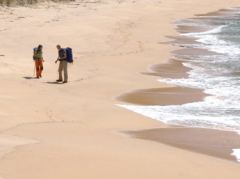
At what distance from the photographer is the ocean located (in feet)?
44.5

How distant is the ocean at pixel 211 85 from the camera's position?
13562 millimetres

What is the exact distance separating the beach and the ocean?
50cm

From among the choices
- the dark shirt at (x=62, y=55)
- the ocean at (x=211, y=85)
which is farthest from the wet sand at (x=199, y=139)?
the dark shirt at (x=62, y=55)

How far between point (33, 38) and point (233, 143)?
17382mm

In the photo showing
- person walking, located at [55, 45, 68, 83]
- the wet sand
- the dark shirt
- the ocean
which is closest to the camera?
the wet sand

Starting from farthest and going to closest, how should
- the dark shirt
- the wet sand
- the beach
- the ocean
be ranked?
the dark shirt → the ocean → the wet sand → the beach

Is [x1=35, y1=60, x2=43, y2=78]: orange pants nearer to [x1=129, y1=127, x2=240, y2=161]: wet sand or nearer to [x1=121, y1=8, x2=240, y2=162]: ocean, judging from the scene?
[x1=121, y1=8, x2=240, y2=162]: ocean

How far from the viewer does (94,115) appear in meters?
13.6

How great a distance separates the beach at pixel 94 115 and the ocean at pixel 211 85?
502 millimetres

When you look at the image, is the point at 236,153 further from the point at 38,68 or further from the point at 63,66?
the point at 38,68

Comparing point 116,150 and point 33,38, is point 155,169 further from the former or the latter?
point 33,38

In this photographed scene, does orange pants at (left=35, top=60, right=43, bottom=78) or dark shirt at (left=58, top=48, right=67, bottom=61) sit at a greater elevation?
dark shirt at (left=58, top=48, right=67, bottom=61)

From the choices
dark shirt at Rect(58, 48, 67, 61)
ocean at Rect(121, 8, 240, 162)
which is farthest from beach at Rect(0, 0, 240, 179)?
dark shirt at Rect(58, 48, 67, 61)

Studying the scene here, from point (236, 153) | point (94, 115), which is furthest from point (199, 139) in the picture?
point (94, 115)
